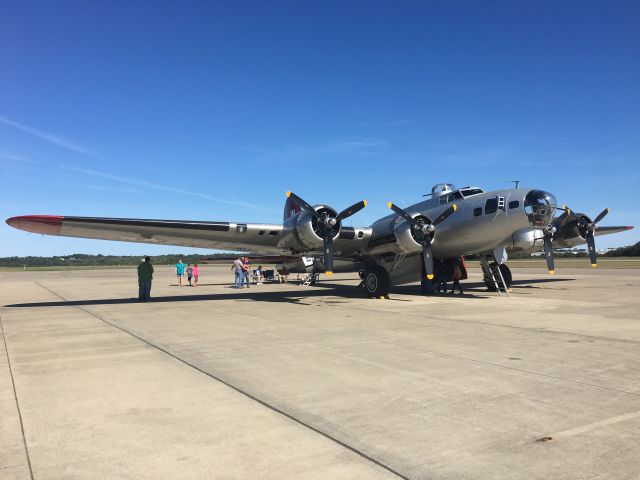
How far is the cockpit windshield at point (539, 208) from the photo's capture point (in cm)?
1595

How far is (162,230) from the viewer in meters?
16.6

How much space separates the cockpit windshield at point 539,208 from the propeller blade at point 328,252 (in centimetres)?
687

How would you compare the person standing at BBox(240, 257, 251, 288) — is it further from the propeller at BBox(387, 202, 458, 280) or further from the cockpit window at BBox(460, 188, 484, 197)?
the cockpit window at BBox(460, 188, 484, 197)

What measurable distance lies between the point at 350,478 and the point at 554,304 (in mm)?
13376

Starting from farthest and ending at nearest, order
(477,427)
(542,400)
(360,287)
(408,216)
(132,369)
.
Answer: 1. (360,287)
2. (408,216)
3. (132,369)
4. (542,400)
5. (477,427)

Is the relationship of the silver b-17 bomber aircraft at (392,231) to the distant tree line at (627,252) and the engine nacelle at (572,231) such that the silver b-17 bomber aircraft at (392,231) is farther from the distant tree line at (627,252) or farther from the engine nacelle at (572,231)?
the distant tree line at (627,252)

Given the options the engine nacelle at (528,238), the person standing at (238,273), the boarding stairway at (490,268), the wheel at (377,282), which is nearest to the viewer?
the engine nacelle at (528,238)

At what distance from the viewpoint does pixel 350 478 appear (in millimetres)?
3227

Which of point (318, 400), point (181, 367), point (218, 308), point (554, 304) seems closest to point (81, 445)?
point (318, 400)

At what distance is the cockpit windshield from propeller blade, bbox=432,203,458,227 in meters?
2.42

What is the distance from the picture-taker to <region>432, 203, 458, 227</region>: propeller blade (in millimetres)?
16275

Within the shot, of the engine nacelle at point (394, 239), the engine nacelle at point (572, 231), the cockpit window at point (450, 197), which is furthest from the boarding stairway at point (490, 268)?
the engine nacelle at point (572, 231)

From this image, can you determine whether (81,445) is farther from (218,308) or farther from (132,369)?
(218,308)

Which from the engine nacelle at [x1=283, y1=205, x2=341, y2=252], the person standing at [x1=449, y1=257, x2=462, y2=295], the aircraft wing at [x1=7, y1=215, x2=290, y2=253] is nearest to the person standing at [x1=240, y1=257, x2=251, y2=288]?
the aircraft wing at [x1=7, y1=215, x2=290, y2=253]
